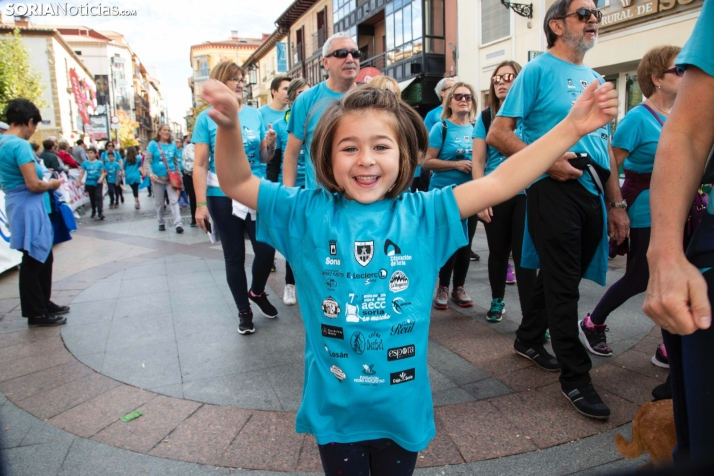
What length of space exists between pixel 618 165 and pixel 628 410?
5.05 ft

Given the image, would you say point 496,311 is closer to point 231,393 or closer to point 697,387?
point 231,393

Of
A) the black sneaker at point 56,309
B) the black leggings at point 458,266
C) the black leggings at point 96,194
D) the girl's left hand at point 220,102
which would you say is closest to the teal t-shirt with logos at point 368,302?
the girl's left hand at point 220,102

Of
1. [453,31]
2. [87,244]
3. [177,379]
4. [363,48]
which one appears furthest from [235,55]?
[177,379]

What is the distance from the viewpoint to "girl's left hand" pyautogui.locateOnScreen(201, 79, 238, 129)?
1490mm

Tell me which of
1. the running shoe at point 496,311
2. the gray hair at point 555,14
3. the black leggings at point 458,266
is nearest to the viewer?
the gray hair at point 555,14

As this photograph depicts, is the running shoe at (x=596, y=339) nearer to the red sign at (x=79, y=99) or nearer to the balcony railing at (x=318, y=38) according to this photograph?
the balcony railing at (x=318, y=38)

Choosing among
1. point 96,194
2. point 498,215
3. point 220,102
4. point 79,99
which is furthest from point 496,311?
point 79,99

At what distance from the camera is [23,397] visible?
3205 mm

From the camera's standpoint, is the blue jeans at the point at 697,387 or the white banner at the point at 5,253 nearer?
the blue jeans at the point at 697,387

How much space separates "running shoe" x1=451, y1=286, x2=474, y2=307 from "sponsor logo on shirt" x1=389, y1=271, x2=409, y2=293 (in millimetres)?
3324

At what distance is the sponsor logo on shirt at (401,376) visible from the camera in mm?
1557

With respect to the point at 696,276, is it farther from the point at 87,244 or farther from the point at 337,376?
the point at 87,244

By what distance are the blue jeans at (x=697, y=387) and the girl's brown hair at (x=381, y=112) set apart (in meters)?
0.87

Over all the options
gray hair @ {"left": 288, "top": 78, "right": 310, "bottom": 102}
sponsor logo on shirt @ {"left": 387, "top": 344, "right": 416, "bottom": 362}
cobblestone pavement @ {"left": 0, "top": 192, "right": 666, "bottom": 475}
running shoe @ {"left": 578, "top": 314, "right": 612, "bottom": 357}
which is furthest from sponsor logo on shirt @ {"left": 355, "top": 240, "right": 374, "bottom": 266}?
gray hair @ {"left": 288, "top": 78, "right": 310, "bottom": 102}
